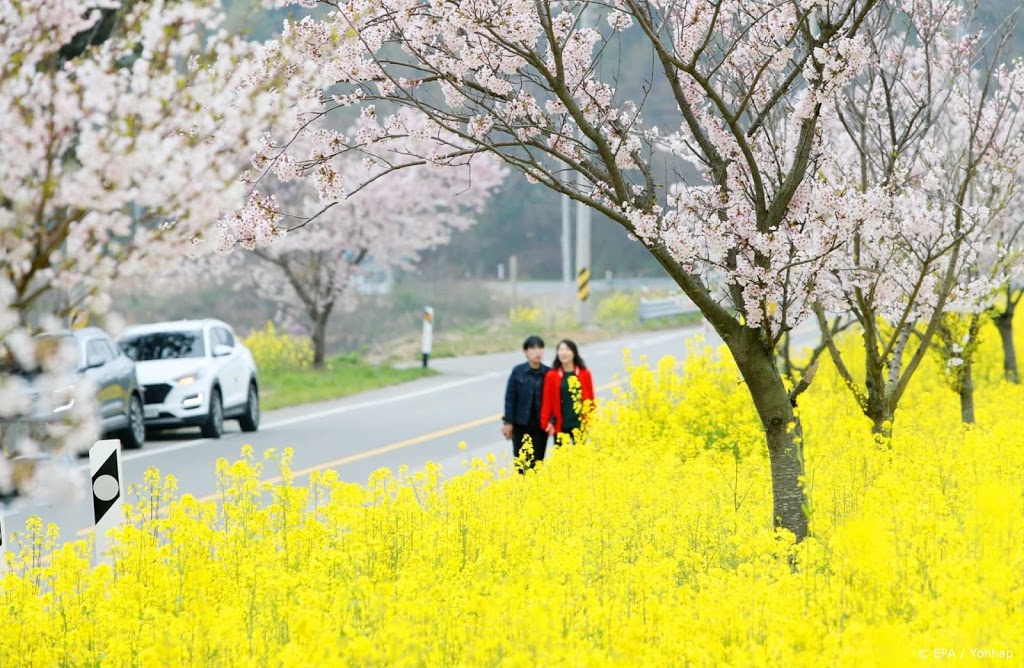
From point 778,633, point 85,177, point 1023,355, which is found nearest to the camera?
point 85,177

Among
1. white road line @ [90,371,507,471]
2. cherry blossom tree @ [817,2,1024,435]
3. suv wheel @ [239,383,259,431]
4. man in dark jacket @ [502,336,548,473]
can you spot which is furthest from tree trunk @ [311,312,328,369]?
cherry blossom tree @ [817,2,1024,435]

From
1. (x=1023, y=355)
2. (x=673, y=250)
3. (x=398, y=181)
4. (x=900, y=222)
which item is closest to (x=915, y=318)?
(x=900, y=222)

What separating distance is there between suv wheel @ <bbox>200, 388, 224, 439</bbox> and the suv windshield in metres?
0.79

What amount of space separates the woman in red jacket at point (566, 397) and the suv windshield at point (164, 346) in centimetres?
805

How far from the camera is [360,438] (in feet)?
59.8

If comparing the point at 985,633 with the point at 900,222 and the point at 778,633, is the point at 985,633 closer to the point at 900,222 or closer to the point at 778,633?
the point at 778,633

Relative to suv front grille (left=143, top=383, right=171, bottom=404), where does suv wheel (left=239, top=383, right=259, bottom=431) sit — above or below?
below

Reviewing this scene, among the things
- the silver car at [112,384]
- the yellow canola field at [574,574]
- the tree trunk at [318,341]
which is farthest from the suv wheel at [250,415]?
the yellow canola field at [574,574]

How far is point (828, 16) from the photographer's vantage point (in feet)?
24.1

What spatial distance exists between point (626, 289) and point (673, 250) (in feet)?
164

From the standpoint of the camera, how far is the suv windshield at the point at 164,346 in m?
19.4

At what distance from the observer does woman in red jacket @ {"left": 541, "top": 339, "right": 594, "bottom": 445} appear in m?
12.5

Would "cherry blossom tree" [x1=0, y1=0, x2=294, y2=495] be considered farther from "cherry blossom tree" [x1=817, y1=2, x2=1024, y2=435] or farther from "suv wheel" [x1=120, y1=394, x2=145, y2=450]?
"suv wheel" [x1=120, y1=394, x2=145, y2=450]

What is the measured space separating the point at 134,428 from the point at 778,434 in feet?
38.2
